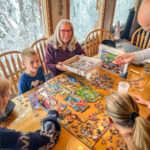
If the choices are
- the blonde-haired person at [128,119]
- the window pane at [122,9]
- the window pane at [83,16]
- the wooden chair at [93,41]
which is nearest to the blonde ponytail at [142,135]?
the blonde-haired person at [128,119]

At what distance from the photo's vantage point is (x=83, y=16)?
310cm

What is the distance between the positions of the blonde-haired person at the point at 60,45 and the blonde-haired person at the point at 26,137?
3.20ft

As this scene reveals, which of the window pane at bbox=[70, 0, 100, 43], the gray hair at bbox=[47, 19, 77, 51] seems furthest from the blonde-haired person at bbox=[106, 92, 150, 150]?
A: the window pane at bbox=[70, 0, 100, 43]

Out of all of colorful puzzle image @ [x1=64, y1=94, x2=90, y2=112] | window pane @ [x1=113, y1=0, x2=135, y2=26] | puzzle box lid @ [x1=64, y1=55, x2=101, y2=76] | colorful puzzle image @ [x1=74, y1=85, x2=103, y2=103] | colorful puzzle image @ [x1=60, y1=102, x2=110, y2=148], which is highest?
window pane @ [x1=113, y1=0, x2=135, y2=26]

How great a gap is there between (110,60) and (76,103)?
2.26 feet

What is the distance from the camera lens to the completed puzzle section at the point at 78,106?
3.14ft

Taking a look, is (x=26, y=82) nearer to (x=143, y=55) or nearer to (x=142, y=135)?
(x=142, y=135)

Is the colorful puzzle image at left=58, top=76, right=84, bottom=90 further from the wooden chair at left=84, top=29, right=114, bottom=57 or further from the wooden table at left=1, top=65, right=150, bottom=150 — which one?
the wooden chair at left=84, top=29, right=114, bottom=57

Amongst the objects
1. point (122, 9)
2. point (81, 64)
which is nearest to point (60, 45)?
point (81, 64)

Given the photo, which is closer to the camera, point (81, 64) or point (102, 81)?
point (102, 81)

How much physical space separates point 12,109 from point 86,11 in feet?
9.11

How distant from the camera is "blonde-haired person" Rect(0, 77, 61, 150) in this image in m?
0.74

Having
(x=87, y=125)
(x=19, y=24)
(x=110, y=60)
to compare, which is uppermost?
(x=19, y=24)

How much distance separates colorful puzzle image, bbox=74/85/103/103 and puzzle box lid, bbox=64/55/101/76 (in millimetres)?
184
